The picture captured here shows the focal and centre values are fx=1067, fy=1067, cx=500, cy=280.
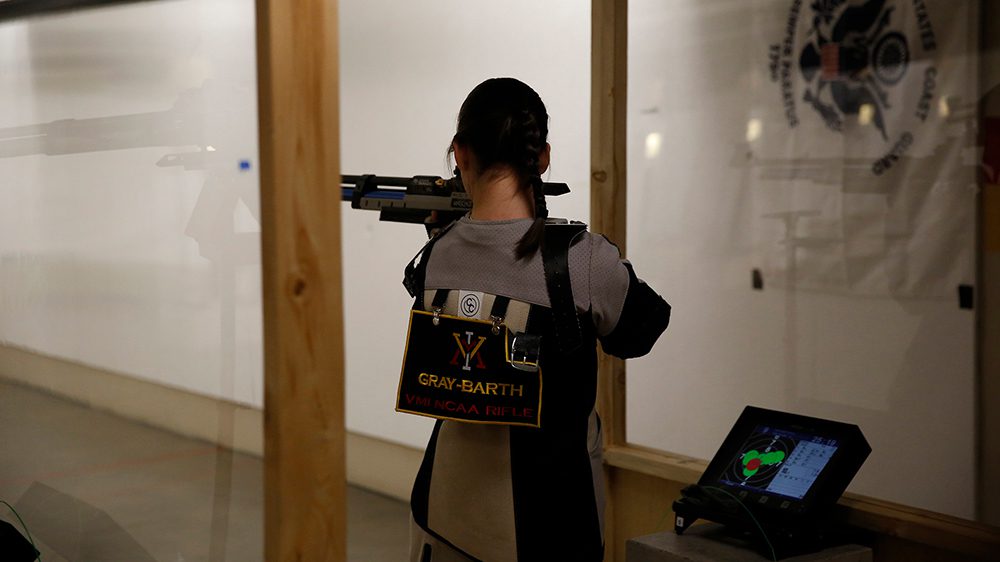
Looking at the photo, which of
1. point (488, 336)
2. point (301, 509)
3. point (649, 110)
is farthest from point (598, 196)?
point (301, 509)

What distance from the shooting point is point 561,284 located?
1739 millimetres

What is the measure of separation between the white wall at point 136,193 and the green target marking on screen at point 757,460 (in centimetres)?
114

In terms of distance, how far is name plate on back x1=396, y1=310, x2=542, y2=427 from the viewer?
175 cm

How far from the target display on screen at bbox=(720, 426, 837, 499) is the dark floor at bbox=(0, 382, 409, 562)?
3.56 ft

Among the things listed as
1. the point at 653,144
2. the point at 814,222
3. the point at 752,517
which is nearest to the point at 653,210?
the point at 653,144

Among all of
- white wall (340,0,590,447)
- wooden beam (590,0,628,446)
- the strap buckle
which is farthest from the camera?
white wall (340,0,590,447)

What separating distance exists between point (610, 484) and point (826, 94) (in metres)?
1.22

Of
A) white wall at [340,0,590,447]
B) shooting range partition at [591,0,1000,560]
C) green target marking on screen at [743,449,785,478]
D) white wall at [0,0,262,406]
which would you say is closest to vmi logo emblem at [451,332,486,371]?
white wall at [0,0,262,406]

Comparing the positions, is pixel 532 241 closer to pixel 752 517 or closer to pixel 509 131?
pixel 509 131

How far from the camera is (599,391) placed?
3.04 metres

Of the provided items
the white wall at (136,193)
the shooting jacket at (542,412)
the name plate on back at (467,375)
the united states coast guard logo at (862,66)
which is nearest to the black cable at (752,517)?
the shooting jacket at (542,412)

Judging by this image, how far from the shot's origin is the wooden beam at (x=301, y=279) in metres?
1.45

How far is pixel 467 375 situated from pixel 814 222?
4.05 ft

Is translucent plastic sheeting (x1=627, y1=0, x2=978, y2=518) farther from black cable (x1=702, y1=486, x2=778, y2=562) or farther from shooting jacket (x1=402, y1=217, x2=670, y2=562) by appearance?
shooting jacket (x1=402, y1=217, x2=670, y2=562)
